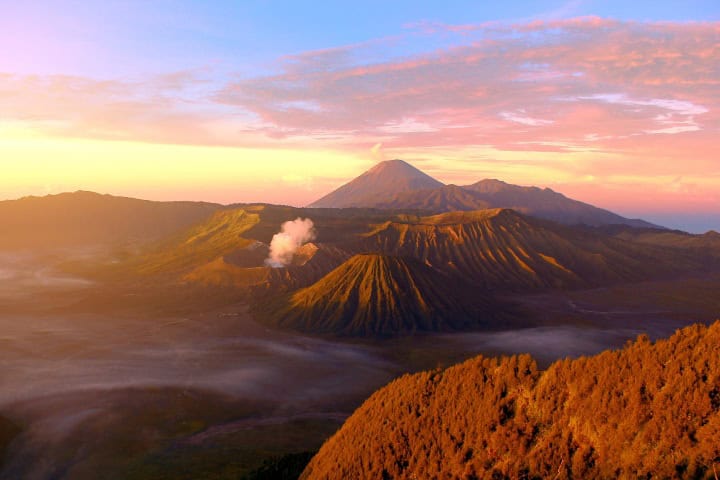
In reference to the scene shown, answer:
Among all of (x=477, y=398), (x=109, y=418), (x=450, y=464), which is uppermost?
(x=477, y=398)

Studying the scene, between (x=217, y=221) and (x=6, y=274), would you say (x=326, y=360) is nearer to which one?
(x=6, y=274)

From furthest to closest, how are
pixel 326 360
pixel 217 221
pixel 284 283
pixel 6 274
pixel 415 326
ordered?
pixel 217 221 < pixel 6 274 < pixel 284 283 < pixel 415 326 < pixel 326 360

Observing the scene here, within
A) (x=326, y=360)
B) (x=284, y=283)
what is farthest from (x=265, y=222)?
(x=326, y=360)

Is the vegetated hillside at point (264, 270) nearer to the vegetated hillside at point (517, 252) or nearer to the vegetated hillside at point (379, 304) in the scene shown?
the vegetated hillside at point (379, 304)

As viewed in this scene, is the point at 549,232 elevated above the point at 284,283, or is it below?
above

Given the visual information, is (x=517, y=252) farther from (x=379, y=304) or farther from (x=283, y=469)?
(x=283, y=469)

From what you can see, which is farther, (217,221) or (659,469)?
(217,221)

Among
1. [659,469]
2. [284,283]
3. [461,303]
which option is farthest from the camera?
[284,283]

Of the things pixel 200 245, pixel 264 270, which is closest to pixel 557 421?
pixel 264 270
